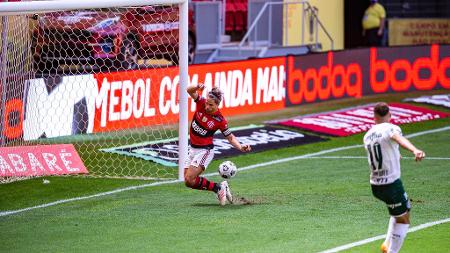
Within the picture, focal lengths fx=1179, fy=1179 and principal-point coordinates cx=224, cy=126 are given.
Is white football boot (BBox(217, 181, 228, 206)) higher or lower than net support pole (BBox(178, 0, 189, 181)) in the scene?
lower

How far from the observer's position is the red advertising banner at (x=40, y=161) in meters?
17.7

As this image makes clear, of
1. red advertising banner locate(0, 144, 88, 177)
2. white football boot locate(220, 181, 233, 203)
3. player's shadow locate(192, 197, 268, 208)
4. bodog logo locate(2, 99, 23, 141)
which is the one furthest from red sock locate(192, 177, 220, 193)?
bodog logo locate(2, 99, 23, 141)

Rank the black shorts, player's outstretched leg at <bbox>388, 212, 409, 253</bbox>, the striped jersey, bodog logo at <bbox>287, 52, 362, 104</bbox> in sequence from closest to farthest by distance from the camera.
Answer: player's outstretched leg at <bbox>388, 212, 409, 253</bbox>, the black shorts, the striped jersey, bodog logo at <bbox>287, 52, 362, 104</bbox>

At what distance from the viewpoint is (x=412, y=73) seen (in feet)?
95.4

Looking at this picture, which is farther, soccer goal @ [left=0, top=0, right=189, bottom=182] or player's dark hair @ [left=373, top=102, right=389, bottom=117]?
soccer goal @ [left=0, top=0, right=189, bottom=182]

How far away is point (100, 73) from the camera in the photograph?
20.6 metres

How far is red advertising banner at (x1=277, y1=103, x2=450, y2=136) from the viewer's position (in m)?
23.1

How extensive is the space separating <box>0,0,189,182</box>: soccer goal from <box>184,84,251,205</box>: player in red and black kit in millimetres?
1820

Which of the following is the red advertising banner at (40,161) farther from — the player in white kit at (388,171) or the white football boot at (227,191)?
the player in white kit at (388,171)

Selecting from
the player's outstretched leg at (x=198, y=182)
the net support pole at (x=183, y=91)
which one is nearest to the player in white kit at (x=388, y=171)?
the player's outstretched leg at (x=198, y=182)

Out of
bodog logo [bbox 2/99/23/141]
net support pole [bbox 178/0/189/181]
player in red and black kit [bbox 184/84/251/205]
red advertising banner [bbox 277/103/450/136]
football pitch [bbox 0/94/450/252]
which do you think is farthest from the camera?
red advertising banner [bbox 277/103/450/136]

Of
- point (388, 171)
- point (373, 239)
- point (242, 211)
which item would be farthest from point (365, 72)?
point (388, 171)

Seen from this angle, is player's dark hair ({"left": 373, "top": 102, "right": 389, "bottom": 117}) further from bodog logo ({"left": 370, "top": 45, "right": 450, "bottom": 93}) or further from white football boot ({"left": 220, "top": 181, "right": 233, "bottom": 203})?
bodog logo ({"left": 370, "top": 45, "right": 450, "bottom": 93})

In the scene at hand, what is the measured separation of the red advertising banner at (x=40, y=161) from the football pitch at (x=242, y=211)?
174mm
